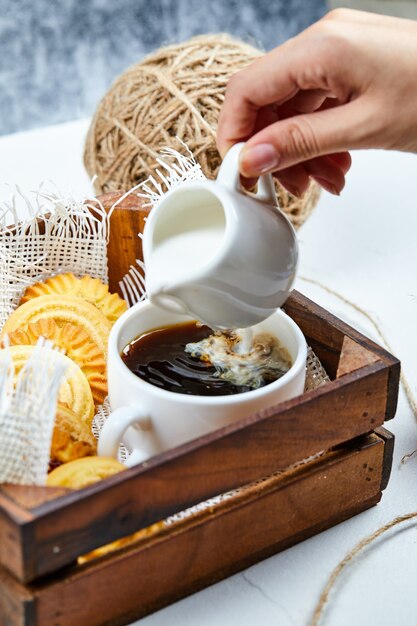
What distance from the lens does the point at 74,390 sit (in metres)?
0.66

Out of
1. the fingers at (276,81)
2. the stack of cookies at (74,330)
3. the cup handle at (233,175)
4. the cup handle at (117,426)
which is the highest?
the fingers at (276,81)

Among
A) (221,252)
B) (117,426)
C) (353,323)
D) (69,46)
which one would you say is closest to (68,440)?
(117,426)

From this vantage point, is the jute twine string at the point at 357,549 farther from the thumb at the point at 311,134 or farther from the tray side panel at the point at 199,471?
the thumb at the point at 311,134

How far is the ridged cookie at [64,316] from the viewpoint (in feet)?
2.34

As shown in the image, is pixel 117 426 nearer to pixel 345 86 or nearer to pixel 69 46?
pixel 345 86

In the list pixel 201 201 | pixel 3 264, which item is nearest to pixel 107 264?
pixel 3 264

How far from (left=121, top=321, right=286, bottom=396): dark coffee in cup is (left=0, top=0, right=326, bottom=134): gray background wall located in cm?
159

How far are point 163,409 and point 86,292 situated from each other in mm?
201

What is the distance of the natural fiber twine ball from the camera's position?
3.26 feet

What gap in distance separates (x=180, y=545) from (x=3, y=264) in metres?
0.30

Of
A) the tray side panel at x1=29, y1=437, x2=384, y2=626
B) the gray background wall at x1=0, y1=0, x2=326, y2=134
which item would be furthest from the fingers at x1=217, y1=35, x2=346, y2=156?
the gray background wall at x1=0, y1=0, x2=326, y2=134

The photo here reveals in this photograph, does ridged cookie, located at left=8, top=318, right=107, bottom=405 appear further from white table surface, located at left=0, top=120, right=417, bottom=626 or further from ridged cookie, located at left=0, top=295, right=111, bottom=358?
white table surface, located at left=0, top=120, right=417, bottom=626

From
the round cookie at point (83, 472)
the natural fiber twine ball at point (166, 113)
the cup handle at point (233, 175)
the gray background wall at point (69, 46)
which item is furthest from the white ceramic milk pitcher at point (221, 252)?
Result: the gray background wall at point (69, 46)

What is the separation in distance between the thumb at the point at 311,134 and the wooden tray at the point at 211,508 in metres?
0.13
